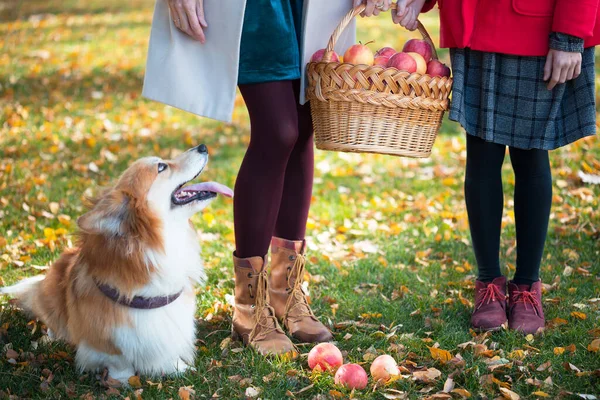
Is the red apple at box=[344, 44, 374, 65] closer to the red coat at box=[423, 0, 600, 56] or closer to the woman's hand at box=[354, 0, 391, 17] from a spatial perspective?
the woman's hand at box=[354, 0, 391, 17]

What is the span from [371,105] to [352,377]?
96 centimetres

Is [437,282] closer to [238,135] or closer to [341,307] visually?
[341,307]

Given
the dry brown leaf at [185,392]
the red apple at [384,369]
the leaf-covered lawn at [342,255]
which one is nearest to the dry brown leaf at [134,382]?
the leaf-covered lawn at [342,255]

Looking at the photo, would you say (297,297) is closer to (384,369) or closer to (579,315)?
(384,369)

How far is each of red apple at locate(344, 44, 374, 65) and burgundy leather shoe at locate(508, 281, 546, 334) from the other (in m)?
1.17

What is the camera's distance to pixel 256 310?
9.12 ft

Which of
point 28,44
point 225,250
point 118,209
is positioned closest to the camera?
point 118,209

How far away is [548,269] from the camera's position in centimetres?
354

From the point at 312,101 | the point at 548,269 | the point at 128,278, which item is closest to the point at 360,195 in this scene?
the point at 548,269

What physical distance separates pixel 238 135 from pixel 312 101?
4240 millimetres

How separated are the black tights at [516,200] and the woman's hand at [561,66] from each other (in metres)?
0.31

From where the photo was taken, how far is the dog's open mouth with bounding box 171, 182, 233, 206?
2.61m

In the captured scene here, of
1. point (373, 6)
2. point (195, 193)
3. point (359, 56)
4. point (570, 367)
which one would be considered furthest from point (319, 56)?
point (570, 367)

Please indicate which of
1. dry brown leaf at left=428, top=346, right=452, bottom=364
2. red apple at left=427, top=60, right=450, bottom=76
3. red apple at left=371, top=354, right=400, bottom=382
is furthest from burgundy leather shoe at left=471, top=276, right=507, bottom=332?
red apple at left=427, top=60, right=450, bottom=76
